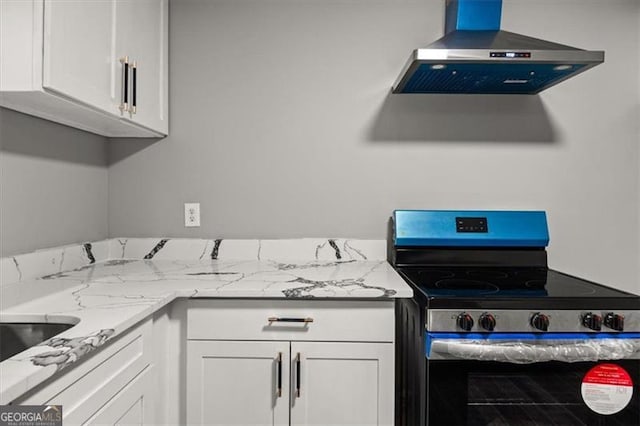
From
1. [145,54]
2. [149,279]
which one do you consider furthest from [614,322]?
[145,54]

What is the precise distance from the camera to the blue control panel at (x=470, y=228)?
2021 mm

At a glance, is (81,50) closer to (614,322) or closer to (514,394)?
(514,394)

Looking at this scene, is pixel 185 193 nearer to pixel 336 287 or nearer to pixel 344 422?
pixel 336 287

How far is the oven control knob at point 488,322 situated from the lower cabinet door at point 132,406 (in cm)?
106

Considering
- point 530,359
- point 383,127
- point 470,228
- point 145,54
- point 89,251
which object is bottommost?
point 530,359

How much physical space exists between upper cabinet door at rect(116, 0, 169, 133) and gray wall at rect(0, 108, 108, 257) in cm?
32

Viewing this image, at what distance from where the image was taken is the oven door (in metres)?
1.42

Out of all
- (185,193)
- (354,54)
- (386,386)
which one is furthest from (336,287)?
(354,54)

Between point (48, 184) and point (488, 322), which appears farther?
point (48, 184)

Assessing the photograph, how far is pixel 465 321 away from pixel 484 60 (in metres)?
0.93

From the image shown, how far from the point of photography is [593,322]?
4.70ft

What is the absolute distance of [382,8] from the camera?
219cm

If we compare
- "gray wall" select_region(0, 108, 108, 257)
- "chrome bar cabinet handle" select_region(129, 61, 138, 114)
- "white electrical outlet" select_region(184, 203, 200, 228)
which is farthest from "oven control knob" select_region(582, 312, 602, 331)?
"gray wall" select_region(0, 108, 108, 257)

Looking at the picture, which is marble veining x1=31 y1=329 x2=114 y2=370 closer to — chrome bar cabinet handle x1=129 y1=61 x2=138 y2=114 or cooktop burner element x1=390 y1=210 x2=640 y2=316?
chrome bar cabinet handle x1=129 y1=61 x2=138 y2=114
